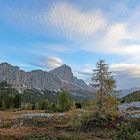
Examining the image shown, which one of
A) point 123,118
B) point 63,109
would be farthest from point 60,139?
point 63,109

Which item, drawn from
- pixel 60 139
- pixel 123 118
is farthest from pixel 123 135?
pixel 123 118

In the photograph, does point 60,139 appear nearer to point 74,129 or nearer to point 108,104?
point 74,129

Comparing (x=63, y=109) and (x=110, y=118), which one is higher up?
(x=63, y=109)

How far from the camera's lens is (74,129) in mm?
44281

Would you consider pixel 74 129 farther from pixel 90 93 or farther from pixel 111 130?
pixel 90 93

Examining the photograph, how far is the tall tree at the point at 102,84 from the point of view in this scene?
160 feet

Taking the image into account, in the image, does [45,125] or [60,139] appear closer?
[60,139]

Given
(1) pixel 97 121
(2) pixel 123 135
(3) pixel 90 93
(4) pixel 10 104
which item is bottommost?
(2) pixel 123 135

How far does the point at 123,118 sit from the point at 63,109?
37.0 metres

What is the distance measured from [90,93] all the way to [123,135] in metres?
31.4

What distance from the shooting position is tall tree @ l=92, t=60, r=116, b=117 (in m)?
48.7

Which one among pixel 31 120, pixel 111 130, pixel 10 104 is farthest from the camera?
pixel 10 104

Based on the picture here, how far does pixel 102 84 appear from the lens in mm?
49219

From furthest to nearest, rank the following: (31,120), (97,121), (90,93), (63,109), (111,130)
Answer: (63,109), (31,120), (90,93), (97,121), (111,130)
